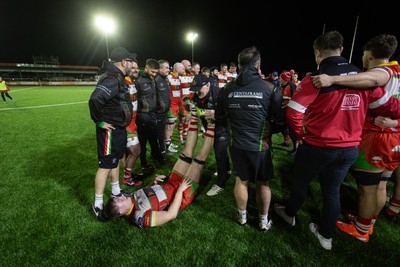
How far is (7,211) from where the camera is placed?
3289mm

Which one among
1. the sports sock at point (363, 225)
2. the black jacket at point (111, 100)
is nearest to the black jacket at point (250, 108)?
the black jacket at point (111, 100)

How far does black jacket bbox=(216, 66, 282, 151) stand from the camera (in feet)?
7.33

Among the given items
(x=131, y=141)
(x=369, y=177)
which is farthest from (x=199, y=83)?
(x=369, y=177)

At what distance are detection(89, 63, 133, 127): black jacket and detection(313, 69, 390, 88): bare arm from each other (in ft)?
8.04

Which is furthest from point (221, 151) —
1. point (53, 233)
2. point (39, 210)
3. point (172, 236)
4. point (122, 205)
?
point (39, 210)

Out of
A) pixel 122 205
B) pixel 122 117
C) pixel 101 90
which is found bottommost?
pixel 122 205

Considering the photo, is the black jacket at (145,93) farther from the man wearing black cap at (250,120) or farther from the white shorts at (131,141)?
the man wearing black cap at (250,120)

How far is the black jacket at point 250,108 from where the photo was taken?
2.23 metres

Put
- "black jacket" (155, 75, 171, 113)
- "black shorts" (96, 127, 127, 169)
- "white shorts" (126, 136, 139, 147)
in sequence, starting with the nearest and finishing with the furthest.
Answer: "black shorts" (96, 127, 127, 169), "white shorts" (126, 136, 139, 147), "black jacket" (155, 75, 171, 113)

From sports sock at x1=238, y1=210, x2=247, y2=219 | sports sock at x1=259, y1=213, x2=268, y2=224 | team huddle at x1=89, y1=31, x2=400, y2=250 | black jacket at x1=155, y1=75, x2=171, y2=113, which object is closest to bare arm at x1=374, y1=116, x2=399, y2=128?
team huddle at x1=89, y1=31, x2=400, y2=250

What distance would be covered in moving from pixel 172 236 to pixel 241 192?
108cm

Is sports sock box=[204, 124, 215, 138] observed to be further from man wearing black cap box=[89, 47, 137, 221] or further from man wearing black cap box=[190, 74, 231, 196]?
man wearing black cap box=[89, 47, 137, 221]

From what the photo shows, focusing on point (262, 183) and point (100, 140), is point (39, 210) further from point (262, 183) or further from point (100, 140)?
point (262, 183)

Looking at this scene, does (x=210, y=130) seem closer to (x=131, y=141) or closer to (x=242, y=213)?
(x=242, y=213)
